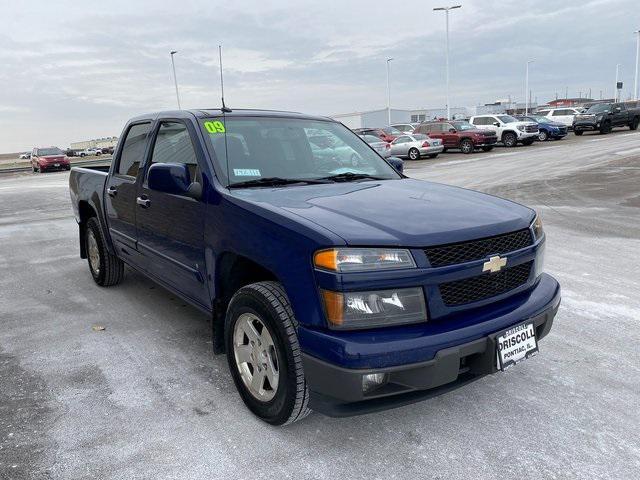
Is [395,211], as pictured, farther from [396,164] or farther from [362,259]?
[396,164]

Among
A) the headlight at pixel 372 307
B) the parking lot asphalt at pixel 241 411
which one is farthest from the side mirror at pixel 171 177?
the headlight at pixel 372 307

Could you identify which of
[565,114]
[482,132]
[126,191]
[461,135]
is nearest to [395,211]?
[126,191]

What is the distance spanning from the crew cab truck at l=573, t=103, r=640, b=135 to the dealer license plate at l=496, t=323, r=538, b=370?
35.3 metres

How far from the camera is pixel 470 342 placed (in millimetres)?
2537

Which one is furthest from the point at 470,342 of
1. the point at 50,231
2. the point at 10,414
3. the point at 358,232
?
the point at 50,231

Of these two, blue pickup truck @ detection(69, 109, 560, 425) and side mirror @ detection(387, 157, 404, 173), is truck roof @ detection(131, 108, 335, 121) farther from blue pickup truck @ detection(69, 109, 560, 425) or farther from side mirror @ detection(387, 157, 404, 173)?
side mirror @ detection(387, 157, 404, 173)

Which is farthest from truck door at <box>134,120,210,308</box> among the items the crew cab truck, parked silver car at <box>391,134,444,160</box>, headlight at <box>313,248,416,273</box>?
the crew cab truck

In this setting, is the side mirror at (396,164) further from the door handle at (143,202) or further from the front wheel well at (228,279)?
the door handle at (143,202)

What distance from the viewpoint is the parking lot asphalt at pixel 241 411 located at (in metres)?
2.63

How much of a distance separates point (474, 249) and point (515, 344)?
0.54 metres

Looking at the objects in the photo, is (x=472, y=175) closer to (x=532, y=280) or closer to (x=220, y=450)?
(x=532, y=280)

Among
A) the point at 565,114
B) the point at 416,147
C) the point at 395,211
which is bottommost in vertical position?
the point at 395,211

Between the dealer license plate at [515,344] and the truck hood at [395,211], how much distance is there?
20.2 inches

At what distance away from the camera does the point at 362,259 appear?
2.49 m
